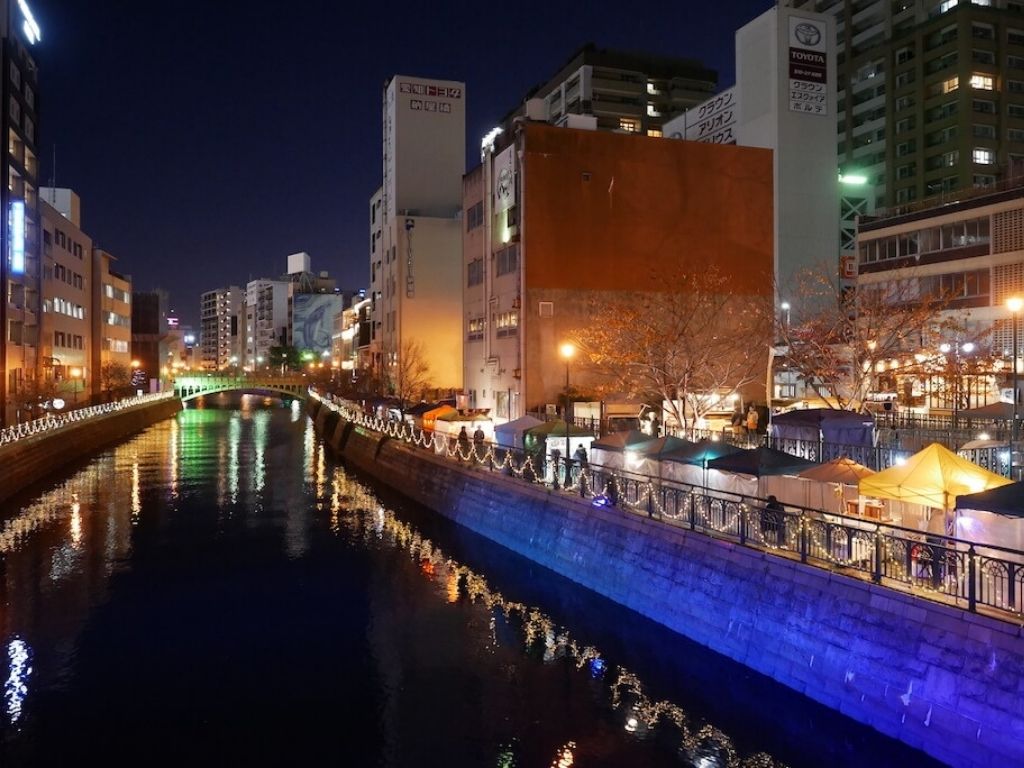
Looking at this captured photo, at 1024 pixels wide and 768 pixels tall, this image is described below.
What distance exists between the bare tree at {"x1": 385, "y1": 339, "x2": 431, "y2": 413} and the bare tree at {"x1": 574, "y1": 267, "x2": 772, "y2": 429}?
31.2 metres

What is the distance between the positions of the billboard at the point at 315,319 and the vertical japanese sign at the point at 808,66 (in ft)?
450

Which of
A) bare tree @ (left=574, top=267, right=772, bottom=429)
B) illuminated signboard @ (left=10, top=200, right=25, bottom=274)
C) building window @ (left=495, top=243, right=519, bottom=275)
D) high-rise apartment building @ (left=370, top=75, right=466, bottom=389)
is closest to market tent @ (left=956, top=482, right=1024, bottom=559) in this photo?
bare tree @ (left=574, top=267, right=772, bottom=429)

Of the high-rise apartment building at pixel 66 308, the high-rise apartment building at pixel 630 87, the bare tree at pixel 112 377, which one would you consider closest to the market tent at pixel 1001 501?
the high-rise apartment building at pixel 66 308

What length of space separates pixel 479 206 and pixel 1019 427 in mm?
44207

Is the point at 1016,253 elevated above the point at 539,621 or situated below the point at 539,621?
above

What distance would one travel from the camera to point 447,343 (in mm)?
95125

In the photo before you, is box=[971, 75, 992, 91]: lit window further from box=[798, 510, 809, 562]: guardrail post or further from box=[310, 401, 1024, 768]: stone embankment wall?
box=[798, 510, 809, 562]: guardrail post

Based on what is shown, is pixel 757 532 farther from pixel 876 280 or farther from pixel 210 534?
pixel 876 280

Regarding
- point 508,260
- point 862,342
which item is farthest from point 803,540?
point 508,260

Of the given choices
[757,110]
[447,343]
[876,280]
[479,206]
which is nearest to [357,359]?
[447,343]

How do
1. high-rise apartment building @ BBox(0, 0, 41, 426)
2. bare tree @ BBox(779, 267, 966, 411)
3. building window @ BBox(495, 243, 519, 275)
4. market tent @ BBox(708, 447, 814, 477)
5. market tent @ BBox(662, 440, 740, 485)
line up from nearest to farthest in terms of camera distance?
market tent @ BBox(708, 447, 814, 477)
market tent @ BBox(662, 440, 740, 485)
bare tree @ BBox(779, 267, 966, 411)
building window @ BBox(495, 243, 519, 275)
high-rise apartment building @ BBox(0, 0, 41, 426)

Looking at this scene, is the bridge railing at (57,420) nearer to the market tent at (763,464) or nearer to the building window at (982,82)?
the market tent at (763,464)

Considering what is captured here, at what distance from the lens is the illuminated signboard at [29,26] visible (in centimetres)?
6981

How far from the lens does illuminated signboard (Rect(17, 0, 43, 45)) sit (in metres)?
69.8
